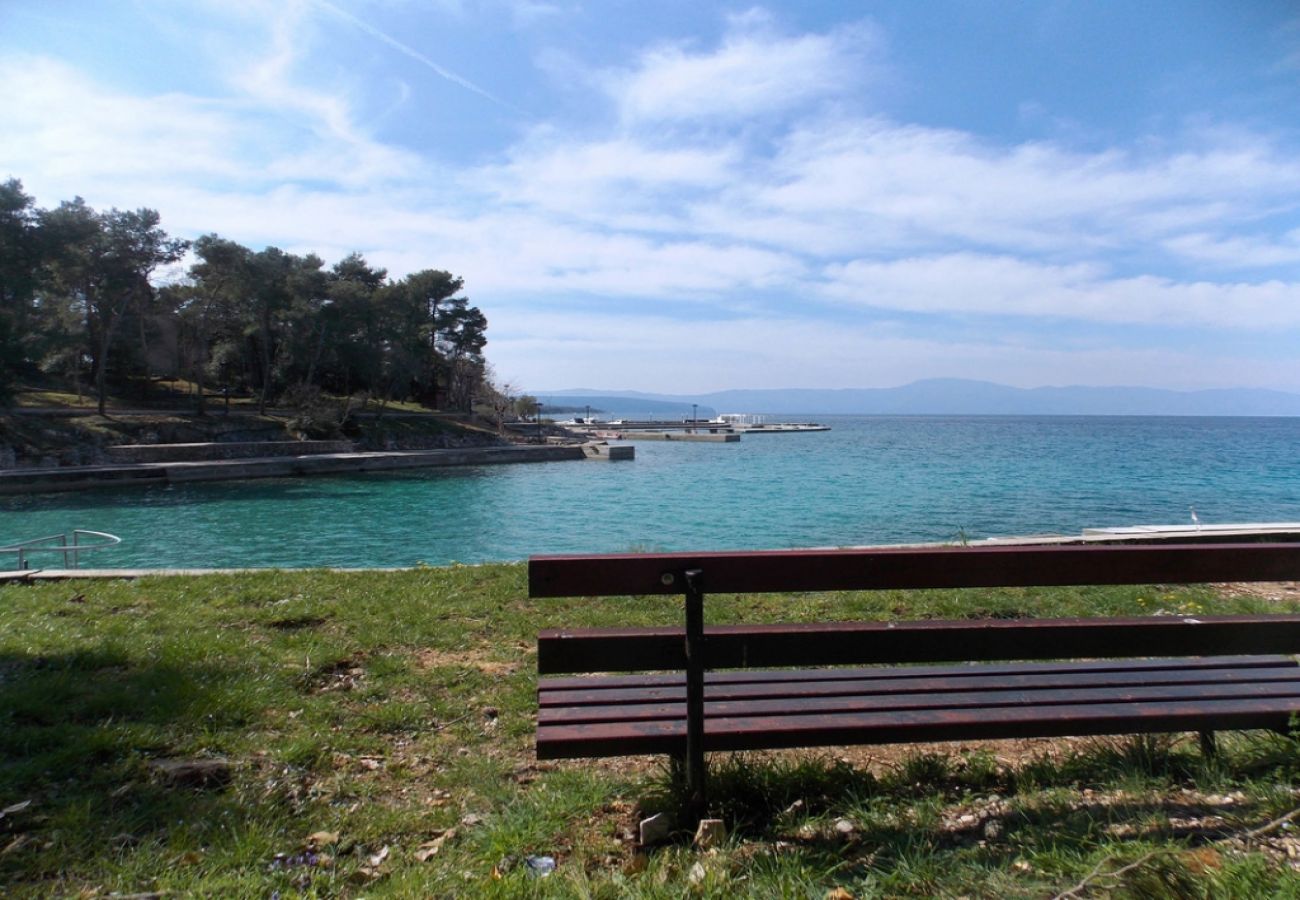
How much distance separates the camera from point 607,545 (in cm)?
1778

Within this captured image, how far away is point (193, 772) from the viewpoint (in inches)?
113

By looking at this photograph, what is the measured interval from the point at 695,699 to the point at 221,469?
35556 mm

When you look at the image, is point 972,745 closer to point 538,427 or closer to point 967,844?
point 967,844

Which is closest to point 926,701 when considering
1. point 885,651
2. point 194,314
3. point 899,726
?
point 899,726

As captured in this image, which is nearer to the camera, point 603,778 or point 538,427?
point 603,778

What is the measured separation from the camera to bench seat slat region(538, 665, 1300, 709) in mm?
2830

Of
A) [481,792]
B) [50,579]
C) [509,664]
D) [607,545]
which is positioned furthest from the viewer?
[607,545]

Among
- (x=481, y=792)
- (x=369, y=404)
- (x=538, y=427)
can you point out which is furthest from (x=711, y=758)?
(x=538, y=427)

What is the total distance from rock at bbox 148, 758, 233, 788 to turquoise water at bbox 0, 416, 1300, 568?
31.3ft

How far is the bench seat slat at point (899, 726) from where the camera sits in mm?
2502

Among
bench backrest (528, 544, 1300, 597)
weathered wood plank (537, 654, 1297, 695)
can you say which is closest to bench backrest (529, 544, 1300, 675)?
bench backrest (528, 544, 1300, 597)

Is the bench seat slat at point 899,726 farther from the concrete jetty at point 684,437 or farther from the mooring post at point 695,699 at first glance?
the concrete jetty at point 684,437

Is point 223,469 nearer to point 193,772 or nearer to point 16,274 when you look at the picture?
point 16,274

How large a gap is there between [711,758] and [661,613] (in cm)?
292
